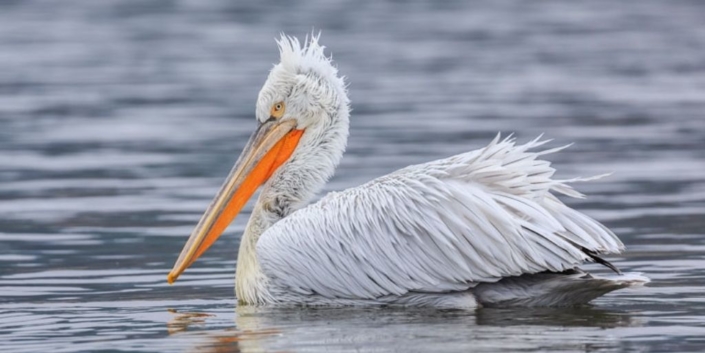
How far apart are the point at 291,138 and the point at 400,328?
170 centimetres

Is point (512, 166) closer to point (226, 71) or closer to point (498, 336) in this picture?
point (498, 336)

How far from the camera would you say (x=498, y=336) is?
20.1ft

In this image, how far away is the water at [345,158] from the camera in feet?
21.5

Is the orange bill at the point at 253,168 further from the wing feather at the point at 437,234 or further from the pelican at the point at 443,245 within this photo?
the wing feather at the point at 437,234

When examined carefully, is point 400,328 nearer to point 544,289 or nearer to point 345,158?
point 544,289

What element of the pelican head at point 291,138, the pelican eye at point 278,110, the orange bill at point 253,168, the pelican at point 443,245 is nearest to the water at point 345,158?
the pelican at point 443,245

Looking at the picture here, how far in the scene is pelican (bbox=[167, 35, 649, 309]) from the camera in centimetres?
668

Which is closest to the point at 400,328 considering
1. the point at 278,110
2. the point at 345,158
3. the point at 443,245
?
the point at 443,245

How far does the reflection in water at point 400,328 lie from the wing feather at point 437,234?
15 cm

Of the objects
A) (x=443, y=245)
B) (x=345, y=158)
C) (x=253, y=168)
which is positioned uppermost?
(x=345, y=158)

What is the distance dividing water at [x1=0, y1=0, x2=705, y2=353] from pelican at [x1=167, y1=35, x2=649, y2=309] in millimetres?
128

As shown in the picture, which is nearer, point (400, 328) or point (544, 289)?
point (400, 328)

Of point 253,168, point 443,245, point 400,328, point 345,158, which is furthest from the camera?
point 345,158

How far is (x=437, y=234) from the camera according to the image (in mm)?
6797
